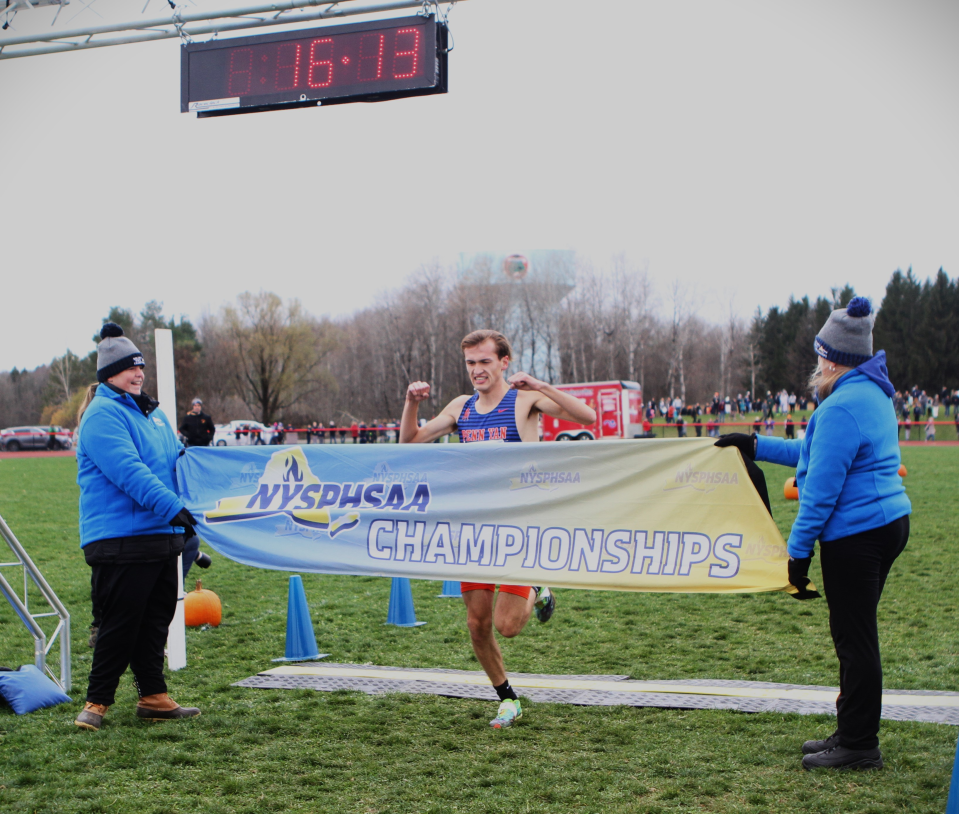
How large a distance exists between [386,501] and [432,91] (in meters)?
4.85

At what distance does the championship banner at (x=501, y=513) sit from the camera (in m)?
4.82

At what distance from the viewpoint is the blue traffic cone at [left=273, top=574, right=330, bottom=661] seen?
7.01m

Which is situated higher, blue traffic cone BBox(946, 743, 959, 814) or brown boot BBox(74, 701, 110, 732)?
blue traffic cone BBox(946, 743, 959, 814)

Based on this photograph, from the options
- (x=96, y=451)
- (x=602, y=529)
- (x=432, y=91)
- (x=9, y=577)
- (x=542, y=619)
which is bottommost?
(x=9, y=577)

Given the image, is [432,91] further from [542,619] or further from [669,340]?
[669,340]

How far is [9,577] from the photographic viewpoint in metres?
11.3

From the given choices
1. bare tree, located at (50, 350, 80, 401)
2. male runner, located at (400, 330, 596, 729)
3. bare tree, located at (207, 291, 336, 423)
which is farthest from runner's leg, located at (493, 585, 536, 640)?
bare tree, located at (50, 350, 80, 401)

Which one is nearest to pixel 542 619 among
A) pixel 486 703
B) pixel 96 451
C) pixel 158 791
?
pixel 486 703

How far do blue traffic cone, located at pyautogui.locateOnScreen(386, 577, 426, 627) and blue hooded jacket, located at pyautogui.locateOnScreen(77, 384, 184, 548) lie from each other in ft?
10.6

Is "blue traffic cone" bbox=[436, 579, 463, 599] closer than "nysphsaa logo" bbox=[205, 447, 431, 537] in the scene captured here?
No

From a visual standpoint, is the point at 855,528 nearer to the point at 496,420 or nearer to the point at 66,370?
the point at 496,420

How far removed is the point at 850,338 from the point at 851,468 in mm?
659

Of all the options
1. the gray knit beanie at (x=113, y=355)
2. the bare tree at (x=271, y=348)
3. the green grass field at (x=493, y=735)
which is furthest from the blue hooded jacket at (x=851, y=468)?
the bare tree at (x=271, y=348)

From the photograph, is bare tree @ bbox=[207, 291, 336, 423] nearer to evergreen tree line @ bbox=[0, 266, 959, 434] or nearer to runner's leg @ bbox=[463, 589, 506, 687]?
evergreen tree line @ bbox=[0, 266, 959, 434]
